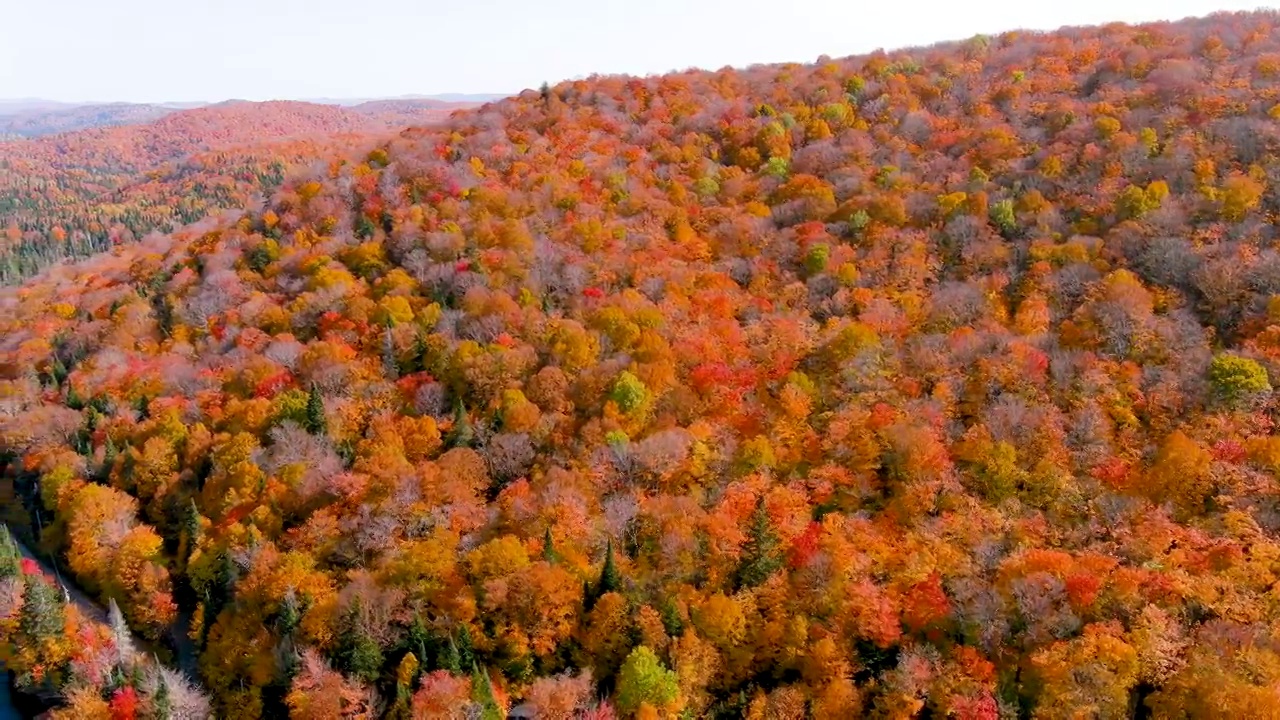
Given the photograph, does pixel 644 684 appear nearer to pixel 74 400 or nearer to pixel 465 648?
pixel 465 648

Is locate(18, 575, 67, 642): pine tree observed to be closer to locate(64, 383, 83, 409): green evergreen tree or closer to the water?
the water

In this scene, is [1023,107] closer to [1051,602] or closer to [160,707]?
[1051,602]

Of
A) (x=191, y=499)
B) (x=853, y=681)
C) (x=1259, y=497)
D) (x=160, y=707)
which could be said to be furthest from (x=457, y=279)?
(x=1259, y=497)

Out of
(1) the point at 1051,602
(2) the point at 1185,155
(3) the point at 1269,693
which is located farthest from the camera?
(2) the point at 1185,155

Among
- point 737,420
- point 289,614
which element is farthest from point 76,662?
point 737,420

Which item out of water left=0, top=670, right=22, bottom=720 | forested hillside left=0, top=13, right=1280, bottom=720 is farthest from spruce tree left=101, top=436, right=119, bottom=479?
water left=0, top=670, right=22, bottom=720

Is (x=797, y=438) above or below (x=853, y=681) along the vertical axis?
above
